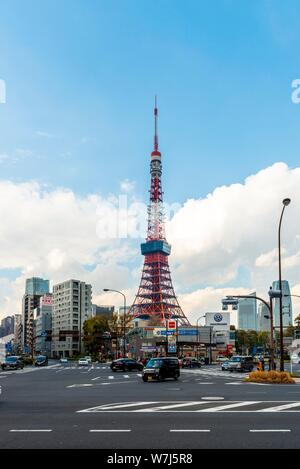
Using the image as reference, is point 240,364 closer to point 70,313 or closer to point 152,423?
point 152,423

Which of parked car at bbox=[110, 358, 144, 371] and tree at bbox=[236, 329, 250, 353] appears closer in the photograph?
parked car at bbox=[110, 358, 144, 371]

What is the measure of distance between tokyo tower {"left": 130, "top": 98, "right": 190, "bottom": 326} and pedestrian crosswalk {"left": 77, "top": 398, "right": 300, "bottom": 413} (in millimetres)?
127896

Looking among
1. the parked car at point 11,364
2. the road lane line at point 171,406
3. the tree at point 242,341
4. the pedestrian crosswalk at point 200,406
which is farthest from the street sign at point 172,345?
the tree at point 242,341

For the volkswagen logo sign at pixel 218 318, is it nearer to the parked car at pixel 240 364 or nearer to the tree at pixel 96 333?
the tree at pixel 96 333

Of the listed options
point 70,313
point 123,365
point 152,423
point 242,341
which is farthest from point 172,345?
point 70,313

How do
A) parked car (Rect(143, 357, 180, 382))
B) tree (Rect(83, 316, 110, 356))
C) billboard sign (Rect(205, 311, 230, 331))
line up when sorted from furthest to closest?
1. billboard sign (Rect(205, 311, 230, 331))
2. tree (Rect(83, 316, 110, 356))
3. parked car (Rect(143, 357, 180, 382))

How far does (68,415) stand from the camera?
49.3ft

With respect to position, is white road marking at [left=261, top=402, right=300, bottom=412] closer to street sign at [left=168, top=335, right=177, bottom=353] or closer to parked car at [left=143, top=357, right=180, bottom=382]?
parked car at [left=143, top=357, right=180, bottom=382]

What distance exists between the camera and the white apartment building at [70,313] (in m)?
177

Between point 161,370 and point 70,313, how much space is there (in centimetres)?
15247

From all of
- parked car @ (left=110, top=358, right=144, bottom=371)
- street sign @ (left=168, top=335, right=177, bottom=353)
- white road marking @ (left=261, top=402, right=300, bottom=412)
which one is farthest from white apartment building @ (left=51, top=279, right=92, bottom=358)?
white road marking @ (left=261, top=402, right=300, bottom=412)

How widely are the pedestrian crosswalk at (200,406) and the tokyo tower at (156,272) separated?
128m

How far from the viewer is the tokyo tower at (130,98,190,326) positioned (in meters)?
152
